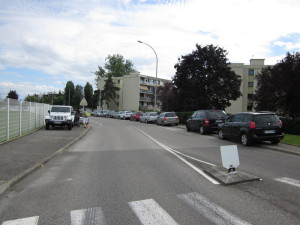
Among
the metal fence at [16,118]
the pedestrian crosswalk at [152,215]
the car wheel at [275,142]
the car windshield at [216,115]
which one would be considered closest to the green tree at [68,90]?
the metal fence at [16,118]

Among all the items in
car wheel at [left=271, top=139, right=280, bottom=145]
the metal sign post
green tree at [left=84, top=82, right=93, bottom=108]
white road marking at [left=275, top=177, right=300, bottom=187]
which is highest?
green tree at [left=84, top=82, right=93, bottom=108]

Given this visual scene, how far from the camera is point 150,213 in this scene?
4.82 m

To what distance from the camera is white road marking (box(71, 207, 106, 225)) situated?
4.45m

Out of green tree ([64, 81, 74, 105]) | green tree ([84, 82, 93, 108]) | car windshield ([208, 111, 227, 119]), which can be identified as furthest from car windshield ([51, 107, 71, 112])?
green tree ([64, 81, 74, 105])

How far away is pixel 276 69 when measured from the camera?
84.2ft

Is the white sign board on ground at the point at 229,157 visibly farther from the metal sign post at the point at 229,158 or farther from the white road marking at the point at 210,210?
the white road marking at the point at 210,210

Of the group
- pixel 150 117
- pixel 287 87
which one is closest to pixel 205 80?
pixel 150 117

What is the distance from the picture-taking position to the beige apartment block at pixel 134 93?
93625mm

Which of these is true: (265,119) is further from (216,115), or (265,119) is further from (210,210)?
(210,210)

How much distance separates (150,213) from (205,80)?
3354 cm

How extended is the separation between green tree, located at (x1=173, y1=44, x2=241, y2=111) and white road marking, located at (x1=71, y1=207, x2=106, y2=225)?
106 feet

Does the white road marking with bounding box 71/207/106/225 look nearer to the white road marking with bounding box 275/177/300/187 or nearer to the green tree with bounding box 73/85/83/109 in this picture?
the white road marking with bounding box 275/177/300/187

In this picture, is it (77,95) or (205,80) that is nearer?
(205,80)

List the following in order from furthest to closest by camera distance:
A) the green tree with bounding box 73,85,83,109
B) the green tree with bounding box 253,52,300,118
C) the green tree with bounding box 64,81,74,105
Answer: the green tree with bounding box 64,81,74,105 → the green tree with bounding box 73,85,83,109 → the green tree with bounding box 253,52,300,118
